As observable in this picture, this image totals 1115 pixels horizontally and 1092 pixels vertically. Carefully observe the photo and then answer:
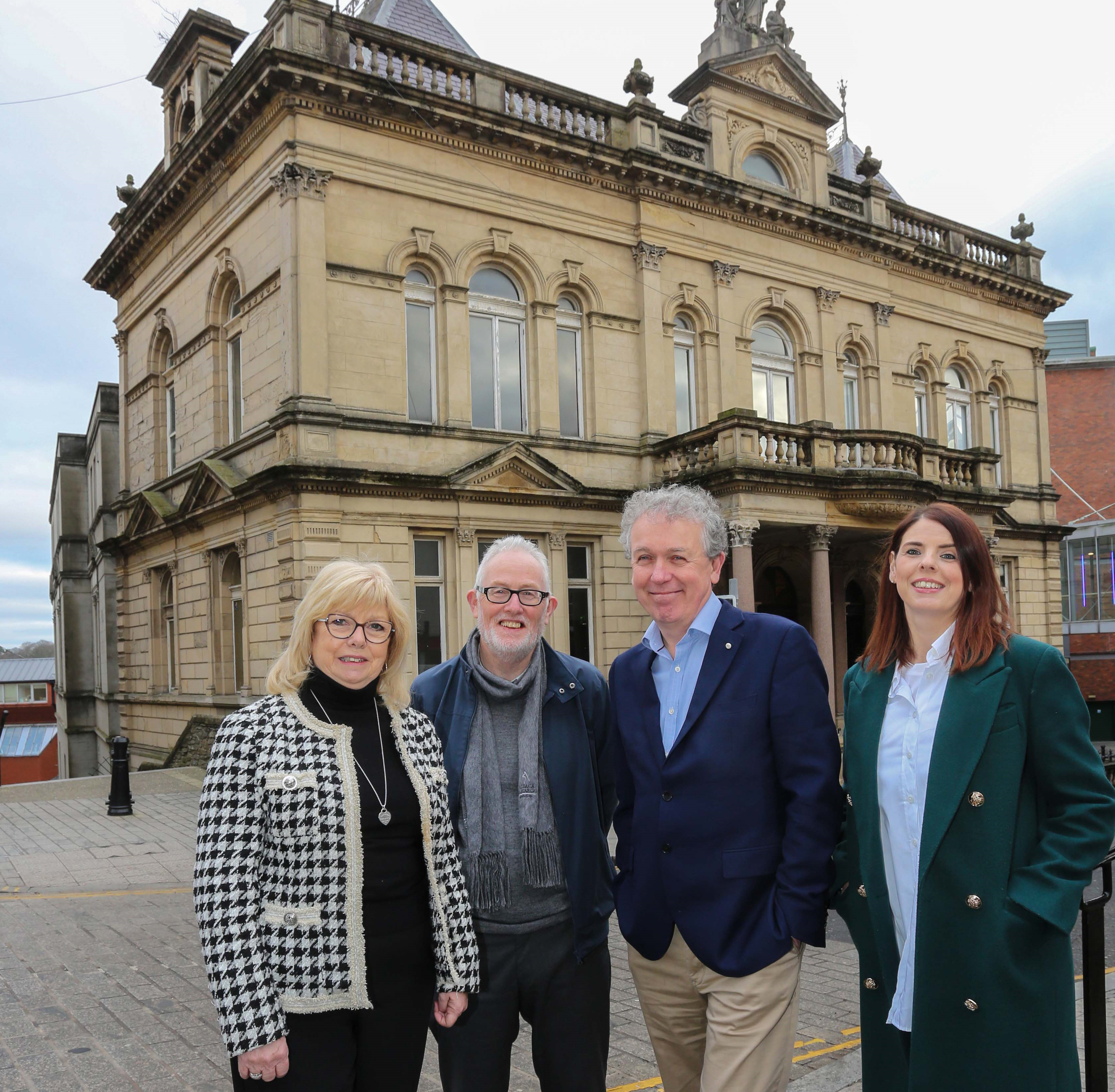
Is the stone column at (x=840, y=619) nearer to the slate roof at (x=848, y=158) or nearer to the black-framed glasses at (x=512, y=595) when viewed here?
the slate roof at (x=848, y=158)

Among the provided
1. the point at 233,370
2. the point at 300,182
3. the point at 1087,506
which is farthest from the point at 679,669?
the point at 1087,506

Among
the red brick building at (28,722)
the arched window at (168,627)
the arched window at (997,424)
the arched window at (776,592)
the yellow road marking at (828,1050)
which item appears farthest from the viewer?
the red brick building at (28,722)

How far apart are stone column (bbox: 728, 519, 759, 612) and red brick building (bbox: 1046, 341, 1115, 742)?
2003 centimetres

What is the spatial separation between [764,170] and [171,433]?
13.8 metres

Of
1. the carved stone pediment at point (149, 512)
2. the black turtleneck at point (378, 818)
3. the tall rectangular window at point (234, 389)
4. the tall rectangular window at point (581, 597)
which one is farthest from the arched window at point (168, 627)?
the black turtleneck at point (378, 818)

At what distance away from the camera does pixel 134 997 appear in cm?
564

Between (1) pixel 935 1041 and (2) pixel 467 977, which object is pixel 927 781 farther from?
(2) pixel 467 977

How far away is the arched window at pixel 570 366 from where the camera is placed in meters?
17.7

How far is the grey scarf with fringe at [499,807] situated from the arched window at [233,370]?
49.4 feet

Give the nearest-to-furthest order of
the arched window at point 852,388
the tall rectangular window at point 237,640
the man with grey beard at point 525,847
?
the man with grey beard at point 525,847, the tall rectangular window at point 237,640, the arched window at point 852,388

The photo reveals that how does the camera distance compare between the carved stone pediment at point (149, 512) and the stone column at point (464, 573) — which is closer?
the stone column at point (464, 573)

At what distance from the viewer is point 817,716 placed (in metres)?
3.16

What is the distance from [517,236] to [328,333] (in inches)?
162

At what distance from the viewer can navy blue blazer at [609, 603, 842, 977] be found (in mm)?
3049
